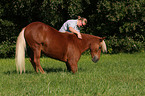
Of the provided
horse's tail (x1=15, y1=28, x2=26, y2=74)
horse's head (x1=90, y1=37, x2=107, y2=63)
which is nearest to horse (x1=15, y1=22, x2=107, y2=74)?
horse's tail (x1=15, y1=28, x2=26, y2=74)

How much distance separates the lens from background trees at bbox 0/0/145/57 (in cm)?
1595

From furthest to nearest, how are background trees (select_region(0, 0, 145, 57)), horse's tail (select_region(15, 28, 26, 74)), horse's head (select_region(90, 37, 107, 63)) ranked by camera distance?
background trees (select_region(0, 0, 145, 57)), horse's head (select_region(90, 37, 107, 63)), horse's tail (select_region(15, 28, 26, 74))

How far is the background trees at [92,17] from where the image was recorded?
1595 centimetres

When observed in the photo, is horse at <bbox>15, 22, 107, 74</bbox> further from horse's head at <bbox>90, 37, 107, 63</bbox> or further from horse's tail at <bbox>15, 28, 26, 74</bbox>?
horse's head at <bbox>90, 37, 107, 63</bbox>

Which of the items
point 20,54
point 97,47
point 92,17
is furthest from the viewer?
point 92,17

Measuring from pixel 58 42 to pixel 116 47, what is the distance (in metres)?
11.6

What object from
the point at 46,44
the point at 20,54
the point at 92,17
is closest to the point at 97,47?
the point at 46,44

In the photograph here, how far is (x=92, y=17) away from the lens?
18062mm

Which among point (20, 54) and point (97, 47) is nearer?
point (20, 54)

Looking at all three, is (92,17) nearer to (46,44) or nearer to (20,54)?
(46,44)

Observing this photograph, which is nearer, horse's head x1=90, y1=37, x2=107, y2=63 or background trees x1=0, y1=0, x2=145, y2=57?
horse's head x1=90, y1=37, x2=107, y2=63

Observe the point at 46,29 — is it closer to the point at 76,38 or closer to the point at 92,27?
the point at 76,38

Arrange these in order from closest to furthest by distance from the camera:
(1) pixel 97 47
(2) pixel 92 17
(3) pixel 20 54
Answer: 1. (3) pixel 20 54
2. (1) pixel 97 47
3. (2) pixel 92 17

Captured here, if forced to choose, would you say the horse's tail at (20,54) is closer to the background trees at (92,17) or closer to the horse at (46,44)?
the horse at (46,44)
